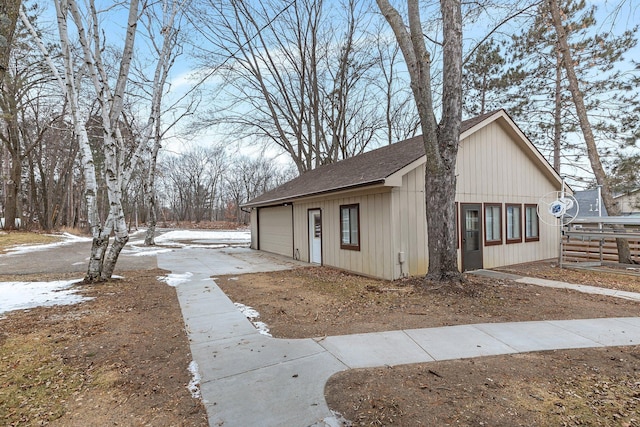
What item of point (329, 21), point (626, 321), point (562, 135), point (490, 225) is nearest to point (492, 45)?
point (562, 135)

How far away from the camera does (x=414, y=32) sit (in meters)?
6.11

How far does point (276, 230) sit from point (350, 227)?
577 cm

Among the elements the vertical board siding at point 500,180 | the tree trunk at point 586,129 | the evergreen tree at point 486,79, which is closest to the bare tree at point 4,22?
the vertical board siding at point 500,180

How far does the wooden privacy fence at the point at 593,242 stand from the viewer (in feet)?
29.0

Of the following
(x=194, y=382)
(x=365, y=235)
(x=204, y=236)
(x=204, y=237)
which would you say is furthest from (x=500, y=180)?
(x=204, y=236)

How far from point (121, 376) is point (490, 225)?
30.6ft

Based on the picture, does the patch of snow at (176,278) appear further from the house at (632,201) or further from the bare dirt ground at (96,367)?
the house at (632,201)

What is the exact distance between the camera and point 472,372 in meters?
2.94

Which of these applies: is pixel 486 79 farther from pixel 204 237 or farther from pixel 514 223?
pixel 204 237

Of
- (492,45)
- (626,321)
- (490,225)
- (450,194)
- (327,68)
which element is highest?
(327,68)

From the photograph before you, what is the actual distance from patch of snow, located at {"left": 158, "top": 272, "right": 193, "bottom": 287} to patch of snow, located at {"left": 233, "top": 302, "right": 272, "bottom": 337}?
2.56 meters

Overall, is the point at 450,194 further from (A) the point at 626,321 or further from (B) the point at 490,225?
(B) the point at 490,225

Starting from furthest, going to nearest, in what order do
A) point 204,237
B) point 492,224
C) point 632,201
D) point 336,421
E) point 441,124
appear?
point 204,237 < point 632,201 < point 492,224 < point 441,124 < point 336,421

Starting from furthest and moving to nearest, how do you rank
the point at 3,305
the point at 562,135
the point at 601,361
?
the point at 562,135
the point at 3,305
the point at 601,361
